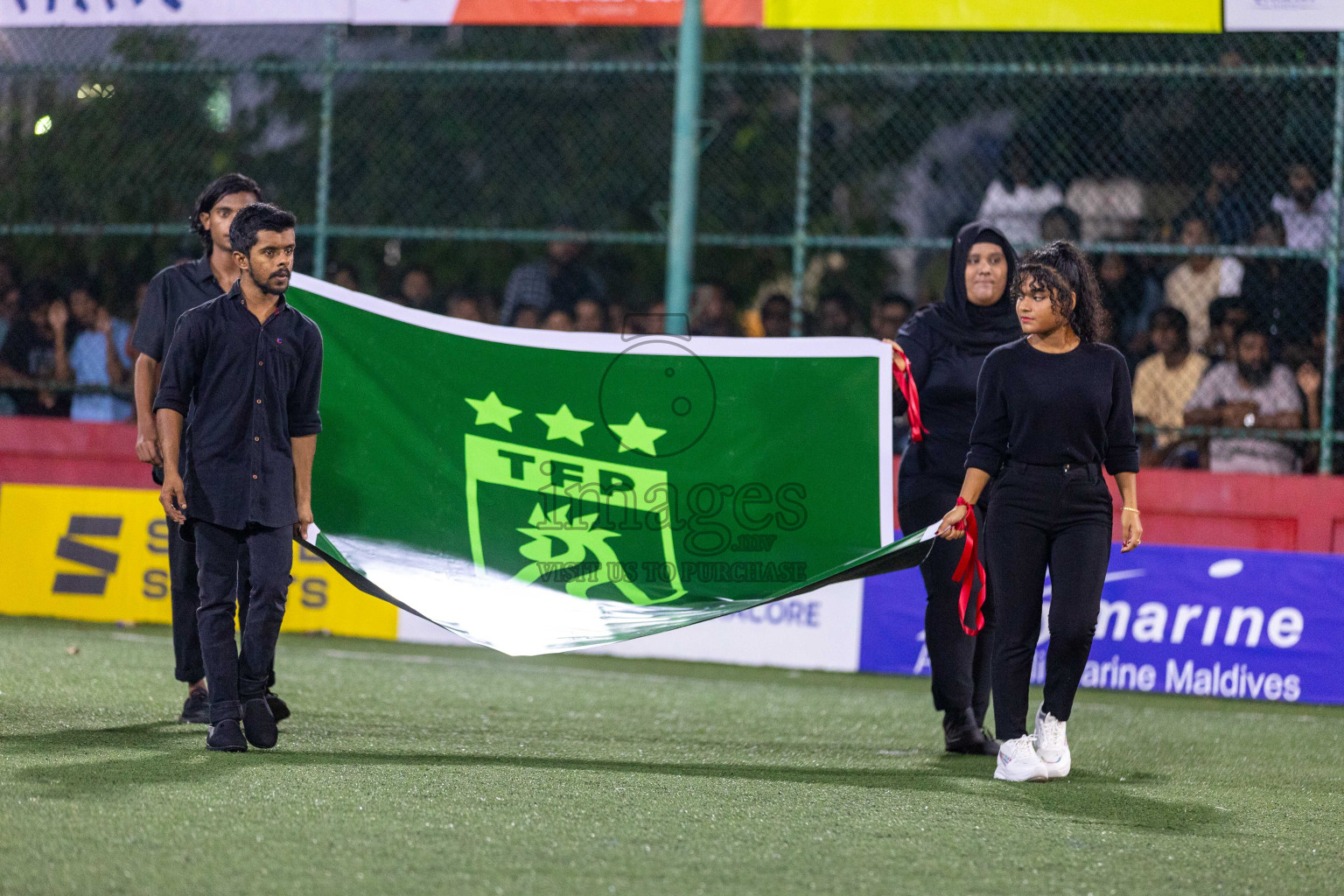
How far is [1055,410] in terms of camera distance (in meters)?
5.59

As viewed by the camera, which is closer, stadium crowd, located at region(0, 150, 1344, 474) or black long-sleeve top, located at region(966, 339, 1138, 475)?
black long-sleeve top, located at region(966, 339, 1138, 475)

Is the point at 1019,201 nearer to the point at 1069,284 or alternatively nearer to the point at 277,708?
the point at 1069,284

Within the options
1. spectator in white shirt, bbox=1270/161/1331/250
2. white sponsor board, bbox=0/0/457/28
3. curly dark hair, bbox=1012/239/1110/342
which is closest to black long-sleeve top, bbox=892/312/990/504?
curly dark hair, bbox=1012/239/1110/342

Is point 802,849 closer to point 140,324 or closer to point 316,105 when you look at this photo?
point 140,324

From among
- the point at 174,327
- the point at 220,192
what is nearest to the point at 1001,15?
the point at 220,192

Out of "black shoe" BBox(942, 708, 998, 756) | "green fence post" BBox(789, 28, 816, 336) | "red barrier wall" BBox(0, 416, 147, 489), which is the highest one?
"green fence post" BBox(789, 28, 816, 336)

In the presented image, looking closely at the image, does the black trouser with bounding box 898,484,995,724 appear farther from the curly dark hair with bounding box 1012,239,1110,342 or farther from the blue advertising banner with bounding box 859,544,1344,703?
the blue advertising banner with bounding box 859,544,1344,703

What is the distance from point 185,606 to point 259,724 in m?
0.84

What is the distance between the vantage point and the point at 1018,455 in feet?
18.6

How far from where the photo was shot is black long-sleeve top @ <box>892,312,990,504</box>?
648 cm

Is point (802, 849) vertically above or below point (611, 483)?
below

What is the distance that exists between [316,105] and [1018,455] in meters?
8.84

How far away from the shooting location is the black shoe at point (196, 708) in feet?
Result: 20.7

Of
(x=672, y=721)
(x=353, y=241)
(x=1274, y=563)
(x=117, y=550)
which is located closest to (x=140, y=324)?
(x=672, y=721)
